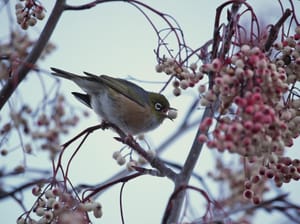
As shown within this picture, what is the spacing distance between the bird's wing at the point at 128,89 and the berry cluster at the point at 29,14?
45.5 inches

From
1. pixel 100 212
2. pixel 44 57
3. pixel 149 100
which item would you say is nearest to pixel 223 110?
pixel 100 212

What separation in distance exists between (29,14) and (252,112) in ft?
5.82

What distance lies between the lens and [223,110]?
2.04m

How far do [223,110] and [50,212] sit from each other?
3.01 ft

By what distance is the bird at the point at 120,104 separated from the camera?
13.7ft

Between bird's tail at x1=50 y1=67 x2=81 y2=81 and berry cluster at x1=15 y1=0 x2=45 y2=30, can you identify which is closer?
berry cluster at x1=15 y1=0 x2=45 y2=30

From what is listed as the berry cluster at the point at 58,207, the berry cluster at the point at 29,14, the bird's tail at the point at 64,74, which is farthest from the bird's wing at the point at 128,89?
the berry cluster at the point at 58,207

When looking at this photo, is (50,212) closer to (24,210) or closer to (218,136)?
(24,210)

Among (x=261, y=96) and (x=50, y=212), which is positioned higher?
(x=261, y=96)

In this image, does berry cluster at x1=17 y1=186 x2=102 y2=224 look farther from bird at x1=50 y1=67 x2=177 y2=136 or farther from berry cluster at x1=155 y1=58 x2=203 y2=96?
bird at x1=50 y1=67 x2=177 y2=136

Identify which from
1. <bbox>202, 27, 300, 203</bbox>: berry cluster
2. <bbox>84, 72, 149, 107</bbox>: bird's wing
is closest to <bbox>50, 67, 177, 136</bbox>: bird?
<bbox>84, 72, 149, 107</bbox>: bird's wing

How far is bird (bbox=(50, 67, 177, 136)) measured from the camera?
4.16m

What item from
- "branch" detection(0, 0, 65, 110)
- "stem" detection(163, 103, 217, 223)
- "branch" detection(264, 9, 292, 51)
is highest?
"branch" detection(264, 9, 292, 51)

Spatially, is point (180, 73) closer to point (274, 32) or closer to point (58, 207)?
point (274, 32)
